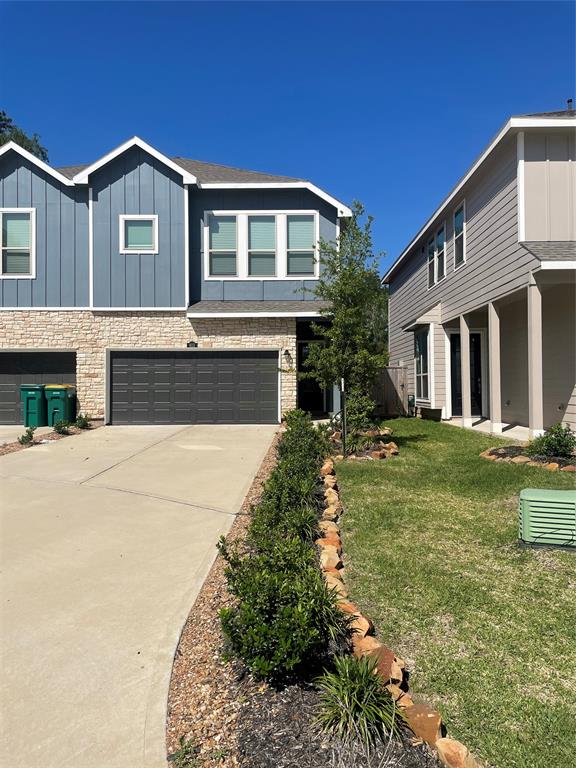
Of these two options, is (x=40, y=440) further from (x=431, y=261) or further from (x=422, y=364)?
(x=431, y=261)

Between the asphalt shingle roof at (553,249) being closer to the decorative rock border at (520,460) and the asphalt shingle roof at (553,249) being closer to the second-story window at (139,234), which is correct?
the decorative rock border at (520,460)

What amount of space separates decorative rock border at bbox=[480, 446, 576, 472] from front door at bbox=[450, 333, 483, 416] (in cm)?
574

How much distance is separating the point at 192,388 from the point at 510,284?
826 cm

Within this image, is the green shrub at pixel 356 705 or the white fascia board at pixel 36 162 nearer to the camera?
the green shrub at pixel 356 705

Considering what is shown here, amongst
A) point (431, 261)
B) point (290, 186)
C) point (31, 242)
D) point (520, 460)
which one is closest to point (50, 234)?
point (31, 242)

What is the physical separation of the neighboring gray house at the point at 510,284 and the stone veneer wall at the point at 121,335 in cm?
453

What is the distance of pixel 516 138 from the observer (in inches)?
371

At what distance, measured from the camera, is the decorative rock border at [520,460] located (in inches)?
273

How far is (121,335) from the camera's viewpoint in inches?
524

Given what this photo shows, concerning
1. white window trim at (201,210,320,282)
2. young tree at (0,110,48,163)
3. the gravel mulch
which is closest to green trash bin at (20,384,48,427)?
the gravel mulch

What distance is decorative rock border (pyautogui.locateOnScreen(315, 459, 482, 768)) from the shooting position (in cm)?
193

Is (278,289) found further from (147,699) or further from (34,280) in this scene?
(147,699)

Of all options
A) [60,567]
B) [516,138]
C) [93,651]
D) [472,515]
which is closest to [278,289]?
[516,138]

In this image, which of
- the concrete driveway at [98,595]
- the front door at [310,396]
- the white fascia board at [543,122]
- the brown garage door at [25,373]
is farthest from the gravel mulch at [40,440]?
the white fascia board at [543,122]
